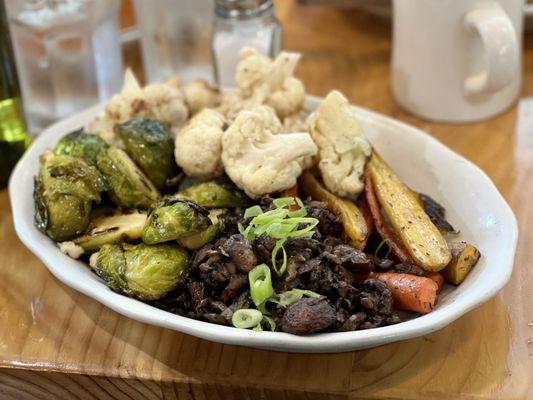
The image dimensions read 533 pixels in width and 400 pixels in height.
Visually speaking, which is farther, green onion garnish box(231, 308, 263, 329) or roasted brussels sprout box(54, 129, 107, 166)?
roasted brussels sprout box(54, 129, 107, 166)

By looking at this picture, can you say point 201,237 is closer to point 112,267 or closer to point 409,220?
point 112,267

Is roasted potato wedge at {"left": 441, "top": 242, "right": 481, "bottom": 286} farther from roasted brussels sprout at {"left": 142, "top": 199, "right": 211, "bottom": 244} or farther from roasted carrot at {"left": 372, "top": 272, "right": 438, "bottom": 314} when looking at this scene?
roasted brussels sprout at {"left": 142, "top": 199, "right": 211, "bottom": 244}

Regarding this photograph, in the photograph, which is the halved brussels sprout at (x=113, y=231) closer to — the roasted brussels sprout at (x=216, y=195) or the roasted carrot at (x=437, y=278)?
the roasted brussels sprout at (x=216, y=195)

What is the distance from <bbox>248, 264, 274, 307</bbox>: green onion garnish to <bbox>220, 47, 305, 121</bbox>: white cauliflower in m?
0.39

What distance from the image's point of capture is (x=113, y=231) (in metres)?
1.16

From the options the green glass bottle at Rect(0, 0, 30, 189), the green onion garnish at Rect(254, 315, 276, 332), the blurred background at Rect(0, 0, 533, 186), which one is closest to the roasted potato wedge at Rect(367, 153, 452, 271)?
the green onion garnish at Rect(254, 315, 276, 332)

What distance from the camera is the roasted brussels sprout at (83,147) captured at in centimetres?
125

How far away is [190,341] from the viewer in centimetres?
111

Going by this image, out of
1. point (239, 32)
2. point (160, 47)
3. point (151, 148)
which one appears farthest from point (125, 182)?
point (160, 47)

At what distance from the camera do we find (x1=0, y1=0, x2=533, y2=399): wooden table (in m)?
1.04

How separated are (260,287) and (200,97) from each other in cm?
49

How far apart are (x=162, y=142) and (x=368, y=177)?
12.3 inches

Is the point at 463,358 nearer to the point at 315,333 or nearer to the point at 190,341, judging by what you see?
the point at 315,333

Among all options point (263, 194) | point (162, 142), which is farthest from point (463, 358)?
point (162, 142)
